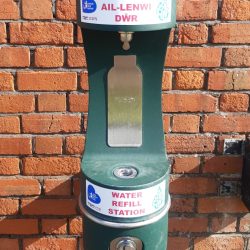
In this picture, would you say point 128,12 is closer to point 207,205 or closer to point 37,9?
point 37,9

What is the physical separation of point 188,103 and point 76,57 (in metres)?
0.55

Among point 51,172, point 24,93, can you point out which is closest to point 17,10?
point 24,93

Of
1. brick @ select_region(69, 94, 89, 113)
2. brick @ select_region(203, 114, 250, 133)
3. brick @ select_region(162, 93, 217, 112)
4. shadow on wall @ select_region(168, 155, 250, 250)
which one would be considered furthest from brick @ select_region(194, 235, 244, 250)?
brick @ select_region(69, 94, 89, 113)

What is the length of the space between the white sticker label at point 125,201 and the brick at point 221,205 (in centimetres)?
75

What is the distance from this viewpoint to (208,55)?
2.02 m

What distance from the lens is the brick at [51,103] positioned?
6.79 feet

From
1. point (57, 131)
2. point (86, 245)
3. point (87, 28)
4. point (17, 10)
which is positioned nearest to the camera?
point (87, 28)

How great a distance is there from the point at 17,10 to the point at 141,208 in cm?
102

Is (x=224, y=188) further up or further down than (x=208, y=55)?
further down

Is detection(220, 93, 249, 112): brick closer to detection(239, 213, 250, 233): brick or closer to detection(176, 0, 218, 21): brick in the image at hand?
detection(176, 0, 218, 21): brick

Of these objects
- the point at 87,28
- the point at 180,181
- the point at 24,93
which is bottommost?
the point at 180,181

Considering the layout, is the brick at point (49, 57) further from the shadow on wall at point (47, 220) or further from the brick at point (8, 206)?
the brick at point (8, 206)

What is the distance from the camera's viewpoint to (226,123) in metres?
2.12

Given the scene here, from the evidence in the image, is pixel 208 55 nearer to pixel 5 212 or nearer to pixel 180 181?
pixel 180 181
